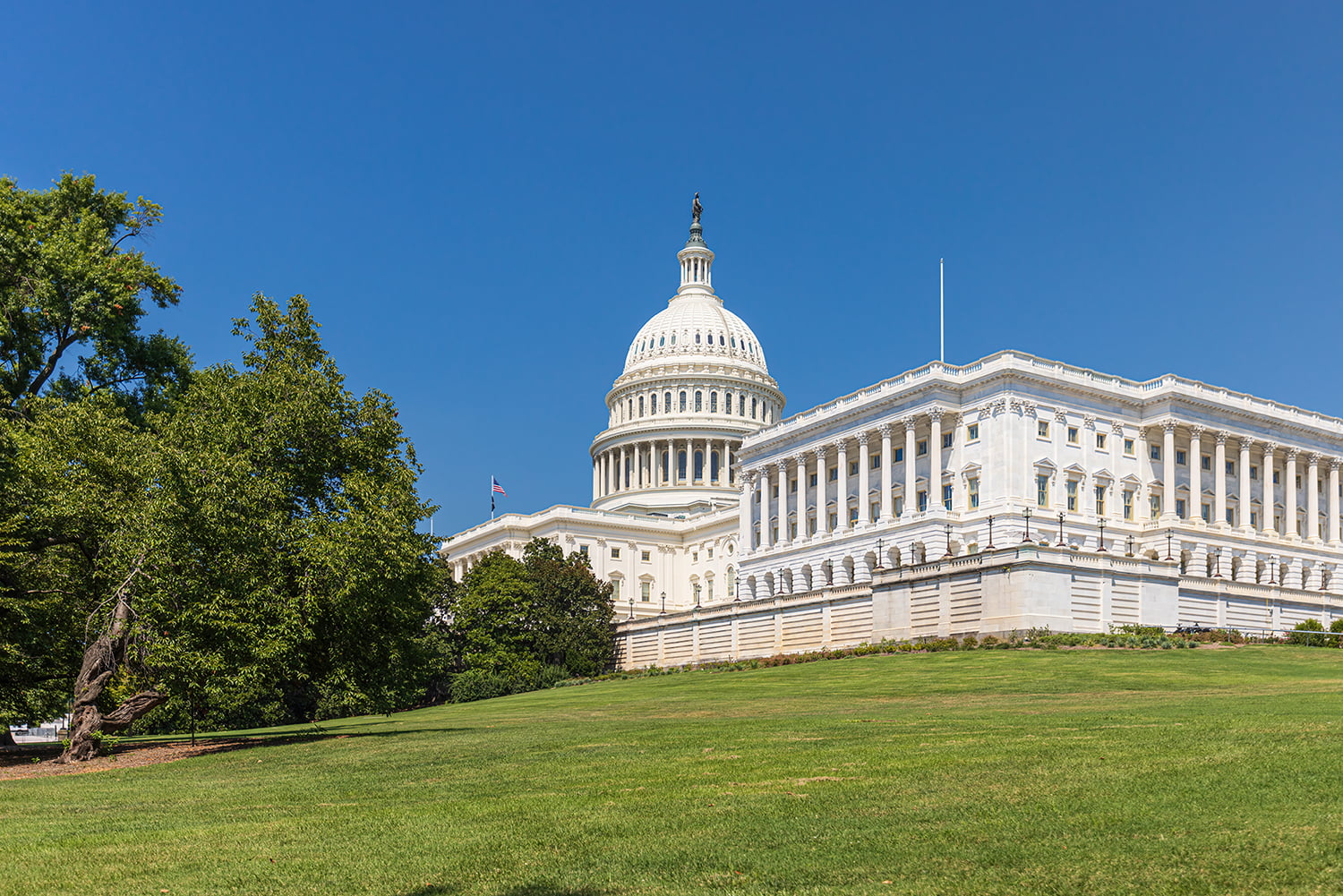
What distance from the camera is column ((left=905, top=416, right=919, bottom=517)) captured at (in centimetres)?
9625

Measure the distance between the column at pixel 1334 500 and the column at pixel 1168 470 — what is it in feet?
58.5

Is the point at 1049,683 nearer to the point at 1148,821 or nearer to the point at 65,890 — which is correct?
the point at 1148,821

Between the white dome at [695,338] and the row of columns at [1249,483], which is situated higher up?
the white dome at [695,338]

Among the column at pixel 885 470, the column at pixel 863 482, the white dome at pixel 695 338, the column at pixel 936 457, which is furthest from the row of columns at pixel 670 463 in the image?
the column at pixel 936 457

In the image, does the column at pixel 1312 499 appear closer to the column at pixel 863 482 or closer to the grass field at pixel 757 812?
the column at pixel 863 482

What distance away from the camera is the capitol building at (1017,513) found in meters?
66.7

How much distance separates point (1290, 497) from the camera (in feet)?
334

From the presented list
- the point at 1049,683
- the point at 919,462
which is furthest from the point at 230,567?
the point at 919,462

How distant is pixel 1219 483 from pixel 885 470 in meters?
25.0

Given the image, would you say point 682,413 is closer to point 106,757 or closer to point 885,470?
point 885,470

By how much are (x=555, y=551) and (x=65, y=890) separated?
304 feet

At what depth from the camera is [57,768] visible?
98.3ft

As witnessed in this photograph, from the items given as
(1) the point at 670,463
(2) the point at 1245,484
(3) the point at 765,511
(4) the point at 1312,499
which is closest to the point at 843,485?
(3) the point at 765,511

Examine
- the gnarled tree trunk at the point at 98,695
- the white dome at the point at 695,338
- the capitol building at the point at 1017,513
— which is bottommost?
the gnarled tree trunk at the point at 98,695
